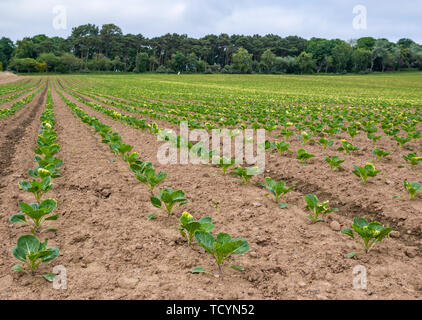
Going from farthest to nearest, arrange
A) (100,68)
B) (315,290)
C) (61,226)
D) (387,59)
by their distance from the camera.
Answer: (100,68), (387,59), (61,226), (315,290)

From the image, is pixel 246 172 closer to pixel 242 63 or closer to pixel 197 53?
pixel 242 63

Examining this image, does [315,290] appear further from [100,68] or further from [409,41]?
[409,41]

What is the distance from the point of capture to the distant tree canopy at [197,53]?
8856 cm

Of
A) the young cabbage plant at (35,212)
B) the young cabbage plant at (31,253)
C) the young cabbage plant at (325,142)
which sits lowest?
the young cabbage plant at (31,253)

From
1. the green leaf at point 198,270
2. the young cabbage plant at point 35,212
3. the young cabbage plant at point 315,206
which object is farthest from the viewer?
the young cabbage plant at point 315,206

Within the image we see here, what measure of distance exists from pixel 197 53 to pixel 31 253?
11327 centimetres

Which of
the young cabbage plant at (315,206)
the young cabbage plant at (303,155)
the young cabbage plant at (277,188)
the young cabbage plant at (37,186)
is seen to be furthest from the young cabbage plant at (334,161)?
the young cabbage plant at (37,186)

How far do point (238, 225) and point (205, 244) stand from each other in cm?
108

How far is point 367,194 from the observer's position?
4734mm

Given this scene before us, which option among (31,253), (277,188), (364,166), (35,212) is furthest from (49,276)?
(364,166)

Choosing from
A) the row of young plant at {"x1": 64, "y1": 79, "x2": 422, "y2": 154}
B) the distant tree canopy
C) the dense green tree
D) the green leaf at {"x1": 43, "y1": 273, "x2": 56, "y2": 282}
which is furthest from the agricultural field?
the distant tree canopy

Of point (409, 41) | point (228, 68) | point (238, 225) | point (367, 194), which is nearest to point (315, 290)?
point (238, 225)

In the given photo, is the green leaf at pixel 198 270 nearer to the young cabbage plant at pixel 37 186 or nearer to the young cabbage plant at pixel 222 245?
the young cabbage plant at pixel 222 245

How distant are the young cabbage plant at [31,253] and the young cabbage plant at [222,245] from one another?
4.64 feet
